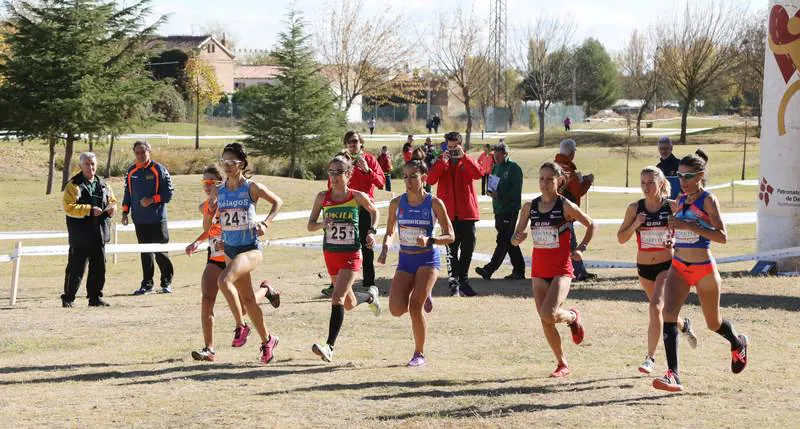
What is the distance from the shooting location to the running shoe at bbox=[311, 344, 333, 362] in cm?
1023

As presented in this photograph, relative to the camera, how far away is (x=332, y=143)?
159 feet

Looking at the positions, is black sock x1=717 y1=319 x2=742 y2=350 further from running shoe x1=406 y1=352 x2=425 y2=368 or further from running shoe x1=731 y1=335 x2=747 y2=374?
running shoe x1=406 y1=352 x2=425 y2=368

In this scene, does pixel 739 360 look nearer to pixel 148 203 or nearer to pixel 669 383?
pixel 669 383

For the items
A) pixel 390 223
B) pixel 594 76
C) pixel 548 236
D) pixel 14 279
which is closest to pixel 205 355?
pixel 390 223

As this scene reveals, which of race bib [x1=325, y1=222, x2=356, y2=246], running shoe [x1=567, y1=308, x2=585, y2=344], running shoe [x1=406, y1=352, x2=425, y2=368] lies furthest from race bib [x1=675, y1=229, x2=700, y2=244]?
race bib [x1=325, y1=222, x2=356, y2=246]

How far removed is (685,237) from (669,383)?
1248mm

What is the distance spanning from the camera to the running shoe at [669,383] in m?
8.76

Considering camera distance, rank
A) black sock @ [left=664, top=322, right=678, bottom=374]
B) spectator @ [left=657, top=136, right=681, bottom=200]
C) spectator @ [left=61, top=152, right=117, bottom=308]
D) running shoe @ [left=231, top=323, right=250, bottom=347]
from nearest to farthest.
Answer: black sock @ [left=664, top=322, right=678, bottom=374] → running shoe @ [left=231, top=323, right=250, bottom=347] → spectator @ [left=61, top=152, right=117, bottom=308] → spectator @ [left=657, top=136, right=681, bottom=200]

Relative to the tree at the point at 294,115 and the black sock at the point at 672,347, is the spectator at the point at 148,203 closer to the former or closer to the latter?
the black sock at the point at 672,347

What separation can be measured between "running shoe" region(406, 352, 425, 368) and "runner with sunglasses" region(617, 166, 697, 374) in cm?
205

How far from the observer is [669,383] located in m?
8.78

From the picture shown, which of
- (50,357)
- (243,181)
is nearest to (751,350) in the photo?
(243,181)

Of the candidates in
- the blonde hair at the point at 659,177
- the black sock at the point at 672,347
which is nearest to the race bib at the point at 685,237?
the blonde hair at the point at 659,177

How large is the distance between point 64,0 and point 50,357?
3187cm
